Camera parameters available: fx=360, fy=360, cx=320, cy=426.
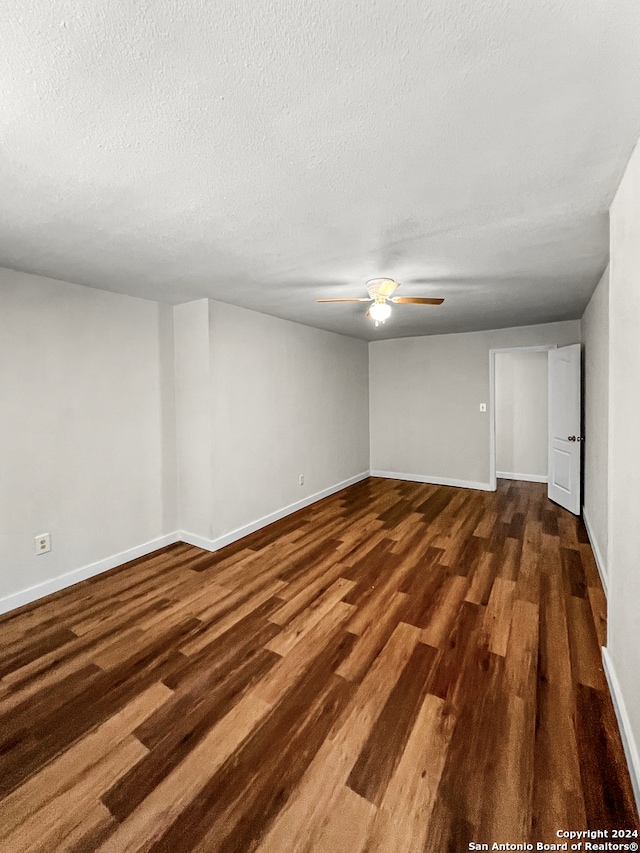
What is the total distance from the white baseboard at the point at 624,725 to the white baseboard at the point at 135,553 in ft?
9.50

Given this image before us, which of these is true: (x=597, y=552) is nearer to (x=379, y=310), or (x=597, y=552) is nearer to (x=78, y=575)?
(x=379, y=310)

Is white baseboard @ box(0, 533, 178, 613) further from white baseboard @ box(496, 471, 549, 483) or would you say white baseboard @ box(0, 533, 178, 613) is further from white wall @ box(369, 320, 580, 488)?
white baseboard @ box(496, 471, 549, 483)

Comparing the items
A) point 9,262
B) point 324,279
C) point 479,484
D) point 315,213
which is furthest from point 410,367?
point 9,262

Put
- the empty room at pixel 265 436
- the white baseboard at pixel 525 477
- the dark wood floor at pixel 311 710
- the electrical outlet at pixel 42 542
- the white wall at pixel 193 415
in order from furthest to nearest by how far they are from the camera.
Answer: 1. the white baseboard at pixel 525 477
2. the white wall at pixel 193 415
3. the electrical outlet at pixel 42 542
4. the dark wood floor at pixel 311 710
5. the empty room at pixel 265 436

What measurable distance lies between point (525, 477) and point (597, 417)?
3105 mm

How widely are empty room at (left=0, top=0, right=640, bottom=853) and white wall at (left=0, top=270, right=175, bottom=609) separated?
23 mm

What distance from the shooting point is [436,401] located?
555 cm

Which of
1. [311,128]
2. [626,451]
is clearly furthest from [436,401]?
[311,128]

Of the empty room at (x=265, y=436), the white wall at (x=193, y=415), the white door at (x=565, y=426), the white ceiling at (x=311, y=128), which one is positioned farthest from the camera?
the white door at (x=565, y=426)

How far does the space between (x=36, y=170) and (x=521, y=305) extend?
3.91 meters

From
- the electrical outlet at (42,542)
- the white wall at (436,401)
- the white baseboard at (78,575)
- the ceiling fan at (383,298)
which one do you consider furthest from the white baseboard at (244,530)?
the ceiling fan at (383,298)

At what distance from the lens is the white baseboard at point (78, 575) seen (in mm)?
2504

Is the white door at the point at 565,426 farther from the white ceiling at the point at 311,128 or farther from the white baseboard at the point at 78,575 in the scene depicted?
the white baseboard at the point at 78,575

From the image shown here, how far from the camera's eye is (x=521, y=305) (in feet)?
12.1
